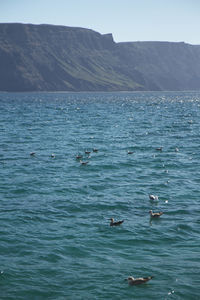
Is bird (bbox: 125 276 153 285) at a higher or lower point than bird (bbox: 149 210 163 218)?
lower

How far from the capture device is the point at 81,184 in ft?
106

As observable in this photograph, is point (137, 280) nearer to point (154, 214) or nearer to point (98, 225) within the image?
point (98, 225)

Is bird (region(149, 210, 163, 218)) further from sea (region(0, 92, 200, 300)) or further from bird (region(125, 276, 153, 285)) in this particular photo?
bird (region(125, 276, 153, 285))

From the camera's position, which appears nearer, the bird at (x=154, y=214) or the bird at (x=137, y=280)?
the bird at (x=137, y=280)

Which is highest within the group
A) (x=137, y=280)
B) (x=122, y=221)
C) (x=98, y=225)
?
(x=122, y=221)

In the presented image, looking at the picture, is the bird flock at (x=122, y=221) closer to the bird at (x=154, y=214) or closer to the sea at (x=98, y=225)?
the bird at (x=154, y=214)

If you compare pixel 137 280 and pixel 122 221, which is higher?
pixel 122 221

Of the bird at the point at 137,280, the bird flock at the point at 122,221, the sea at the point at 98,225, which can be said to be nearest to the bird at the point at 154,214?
the bird flock at the point at 122,221

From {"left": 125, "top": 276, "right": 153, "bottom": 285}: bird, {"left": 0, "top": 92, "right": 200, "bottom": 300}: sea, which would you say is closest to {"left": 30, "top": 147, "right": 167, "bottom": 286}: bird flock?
{"left": 125, "top": 276, "right": 153, "bottom": 285}: bird

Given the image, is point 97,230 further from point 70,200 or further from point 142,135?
point 142,135

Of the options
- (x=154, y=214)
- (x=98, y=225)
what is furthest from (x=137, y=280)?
(x=154, y=214)

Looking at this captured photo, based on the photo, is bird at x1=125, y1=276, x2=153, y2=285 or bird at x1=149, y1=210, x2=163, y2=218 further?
bird at x1=149, y1=210, x2=163, y2=218

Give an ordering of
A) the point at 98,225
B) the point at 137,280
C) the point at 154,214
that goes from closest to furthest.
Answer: the point at 137,280 < the point at 98,225 < the point at 154,214

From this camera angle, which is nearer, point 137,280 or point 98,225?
point 137,280
